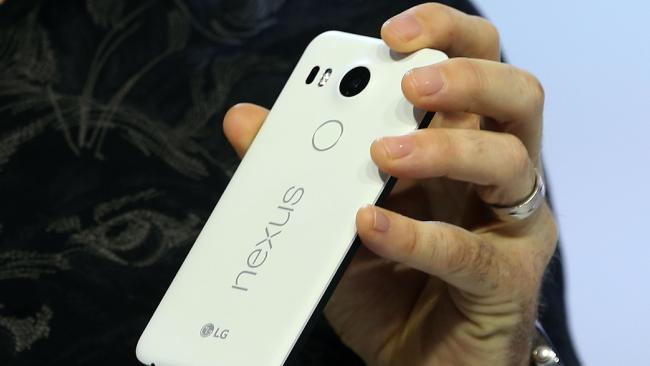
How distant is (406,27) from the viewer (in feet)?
1.65

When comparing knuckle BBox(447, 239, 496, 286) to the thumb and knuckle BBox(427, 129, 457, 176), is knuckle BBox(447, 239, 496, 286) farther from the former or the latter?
the thumb

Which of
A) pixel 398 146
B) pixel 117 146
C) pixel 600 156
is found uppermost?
pixel 398 146

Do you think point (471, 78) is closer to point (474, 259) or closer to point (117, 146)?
point (474, 259)

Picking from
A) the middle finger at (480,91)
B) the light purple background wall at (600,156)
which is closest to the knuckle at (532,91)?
the middle finger at (480,91)

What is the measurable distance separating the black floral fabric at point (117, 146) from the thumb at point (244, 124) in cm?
14

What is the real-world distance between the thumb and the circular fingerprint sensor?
83mm

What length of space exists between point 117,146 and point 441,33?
1.16 ft

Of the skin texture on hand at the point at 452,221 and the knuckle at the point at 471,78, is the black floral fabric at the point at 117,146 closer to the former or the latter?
the skin texture on hand at the point at 452,221

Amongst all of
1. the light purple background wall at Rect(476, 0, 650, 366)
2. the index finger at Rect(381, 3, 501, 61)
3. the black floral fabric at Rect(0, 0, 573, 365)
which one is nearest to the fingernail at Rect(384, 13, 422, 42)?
the index finger at Rect(381, 3, 501, 61)

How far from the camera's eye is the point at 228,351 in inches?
17.6

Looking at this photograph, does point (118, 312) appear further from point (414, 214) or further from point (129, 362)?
point (414, 214)

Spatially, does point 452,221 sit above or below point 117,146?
above

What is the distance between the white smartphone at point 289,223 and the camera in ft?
1.47

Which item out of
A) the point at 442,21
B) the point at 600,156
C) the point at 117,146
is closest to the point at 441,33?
the point at 442,21
